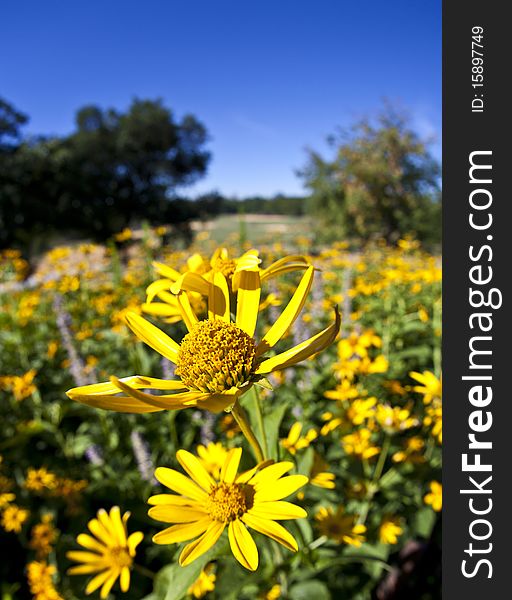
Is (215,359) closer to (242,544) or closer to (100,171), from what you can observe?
(242,544)

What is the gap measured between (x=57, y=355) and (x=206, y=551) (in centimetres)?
237

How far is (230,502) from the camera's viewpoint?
683mm

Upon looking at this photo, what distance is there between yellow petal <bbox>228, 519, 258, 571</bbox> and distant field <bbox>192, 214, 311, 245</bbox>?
9.38ft

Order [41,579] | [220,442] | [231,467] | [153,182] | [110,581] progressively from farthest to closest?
[153,182], [41,579], [220,442], [110,581], [231,467]

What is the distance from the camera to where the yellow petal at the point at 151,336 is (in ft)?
2.24

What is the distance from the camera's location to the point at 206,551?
26.8 inches

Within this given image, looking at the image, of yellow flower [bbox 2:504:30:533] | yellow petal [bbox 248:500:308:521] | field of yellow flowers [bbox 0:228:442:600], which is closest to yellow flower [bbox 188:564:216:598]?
field of yellow flowers [bbox 0:228:442:600]

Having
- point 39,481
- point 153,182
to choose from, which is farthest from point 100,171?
point 39,481

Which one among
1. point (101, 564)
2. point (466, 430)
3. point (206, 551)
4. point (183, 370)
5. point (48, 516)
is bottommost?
point (48, 516)

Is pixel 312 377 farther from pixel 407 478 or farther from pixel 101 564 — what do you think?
pixel 101 564

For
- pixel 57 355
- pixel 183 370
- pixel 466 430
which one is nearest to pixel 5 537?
pixel 57 355

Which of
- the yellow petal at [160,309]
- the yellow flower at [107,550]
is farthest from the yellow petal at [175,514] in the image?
the yellow flower at [107,550]

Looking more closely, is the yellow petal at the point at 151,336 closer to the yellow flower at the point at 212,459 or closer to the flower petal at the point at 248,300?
the flower petal at the point at 248,300

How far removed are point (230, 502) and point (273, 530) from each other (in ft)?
0.31
